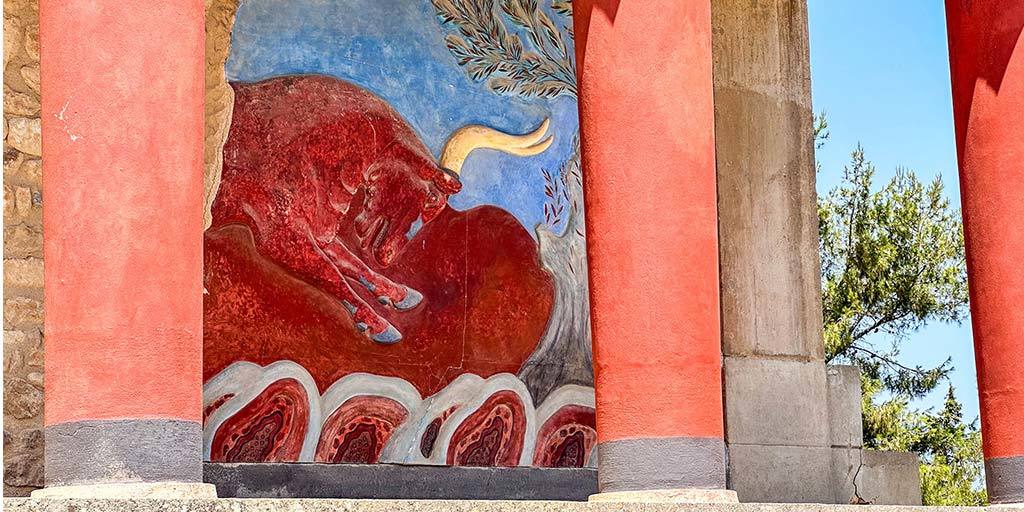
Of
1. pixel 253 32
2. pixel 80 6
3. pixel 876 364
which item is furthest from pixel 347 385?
pixel 876 364

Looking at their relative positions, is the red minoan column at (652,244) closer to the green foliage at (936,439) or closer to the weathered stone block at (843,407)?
the weathered stone block at (843,407)

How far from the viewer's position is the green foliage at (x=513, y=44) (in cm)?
1016

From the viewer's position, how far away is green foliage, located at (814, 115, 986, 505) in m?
22.5

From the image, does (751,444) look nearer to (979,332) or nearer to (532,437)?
(532,437)

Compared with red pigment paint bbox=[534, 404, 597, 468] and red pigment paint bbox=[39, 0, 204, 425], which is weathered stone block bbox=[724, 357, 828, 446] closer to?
red pigment paint bbox=[534, 404, 597, 468]

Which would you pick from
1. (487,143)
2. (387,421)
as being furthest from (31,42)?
(487,143)

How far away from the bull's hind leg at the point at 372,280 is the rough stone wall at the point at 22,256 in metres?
1.86

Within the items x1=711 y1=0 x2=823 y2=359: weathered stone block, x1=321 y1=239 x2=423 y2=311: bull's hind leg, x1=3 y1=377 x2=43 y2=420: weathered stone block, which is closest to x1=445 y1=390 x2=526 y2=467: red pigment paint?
x1=321 y1=239 x2=423 y2=311: bull's hind leg

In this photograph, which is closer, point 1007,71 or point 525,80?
point 1007,71

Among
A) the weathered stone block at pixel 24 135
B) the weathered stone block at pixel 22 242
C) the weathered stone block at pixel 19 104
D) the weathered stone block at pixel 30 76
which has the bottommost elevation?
the weathered stone block at pixel 22 242

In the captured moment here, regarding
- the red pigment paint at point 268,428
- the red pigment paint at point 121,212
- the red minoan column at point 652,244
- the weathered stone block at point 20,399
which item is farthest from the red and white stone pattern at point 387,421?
the red pigment paint at point 121,212

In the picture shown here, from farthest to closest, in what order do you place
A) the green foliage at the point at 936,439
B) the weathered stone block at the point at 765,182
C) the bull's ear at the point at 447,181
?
the green foliage at the point at 936,439 → the weathered stone block at the point at 765,182 → the bull's ear at the point at 447,181

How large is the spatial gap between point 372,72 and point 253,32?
884mm

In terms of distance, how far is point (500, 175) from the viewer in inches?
400
